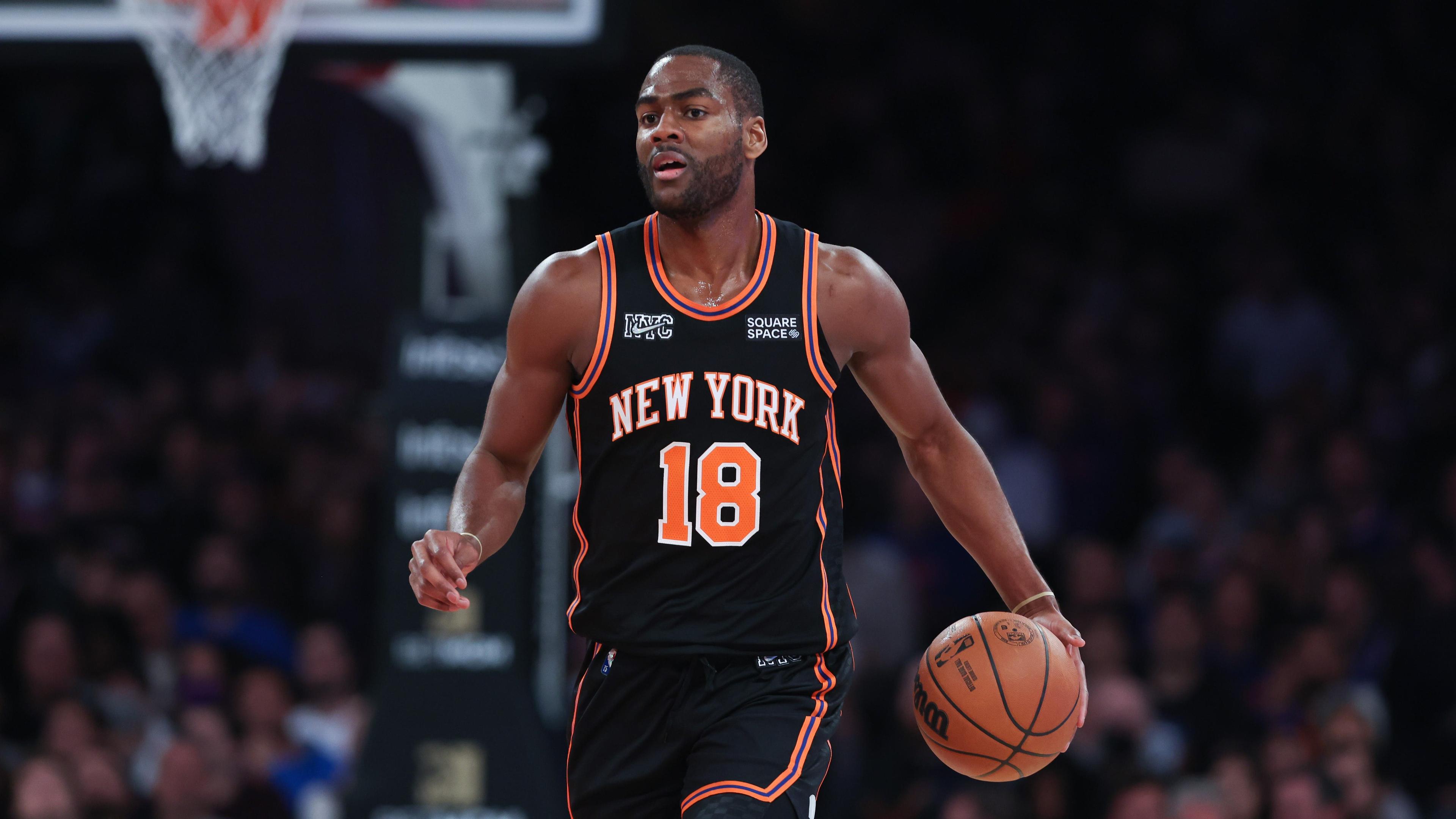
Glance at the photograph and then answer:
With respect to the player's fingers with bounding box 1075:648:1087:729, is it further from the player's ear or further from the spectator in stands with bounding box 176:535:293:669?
the spectator in stands with bounding box 176:535:293:669

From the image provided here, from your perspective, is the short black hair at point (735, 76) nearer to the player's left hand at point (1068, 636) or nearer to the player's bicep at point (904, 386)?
the player's bicep at point (904, 386)

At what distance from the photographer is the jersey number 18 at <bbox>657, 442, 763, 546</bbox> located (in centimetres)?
403

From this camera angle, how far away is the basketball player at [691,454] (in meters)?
4.02

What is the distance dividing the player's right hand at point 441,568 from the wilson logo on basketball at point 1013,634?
1294 millimetres

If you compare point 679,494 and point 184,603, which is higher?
point 679,494

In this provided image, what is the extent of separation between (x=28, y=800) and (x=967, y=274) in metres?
7.29

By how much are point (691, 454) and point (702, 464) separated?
3 cm

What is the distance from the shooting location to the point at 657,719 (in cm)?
406

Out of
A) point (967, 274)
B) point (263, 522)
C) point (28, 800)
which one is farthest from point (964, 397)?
point (28, 800)

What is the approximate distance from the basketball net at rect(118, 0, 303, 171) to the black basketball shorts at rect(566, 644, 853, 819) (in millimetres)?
4658

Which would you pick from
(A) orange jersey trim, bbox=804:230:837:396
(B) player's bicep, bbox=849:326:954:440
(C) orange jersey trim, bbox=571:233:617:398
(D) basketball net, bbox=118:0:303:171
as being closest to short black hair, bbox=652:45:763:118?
(A) orange jersey trim, bbox=804:230:837:396

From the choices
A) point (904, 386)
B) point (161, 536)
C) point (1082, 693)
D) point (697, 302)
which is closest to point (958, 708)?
point (1082, 693)

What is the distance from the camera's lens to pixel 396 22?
7973mm

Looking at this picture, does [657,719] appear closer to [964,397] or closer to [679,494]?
[679,494]
